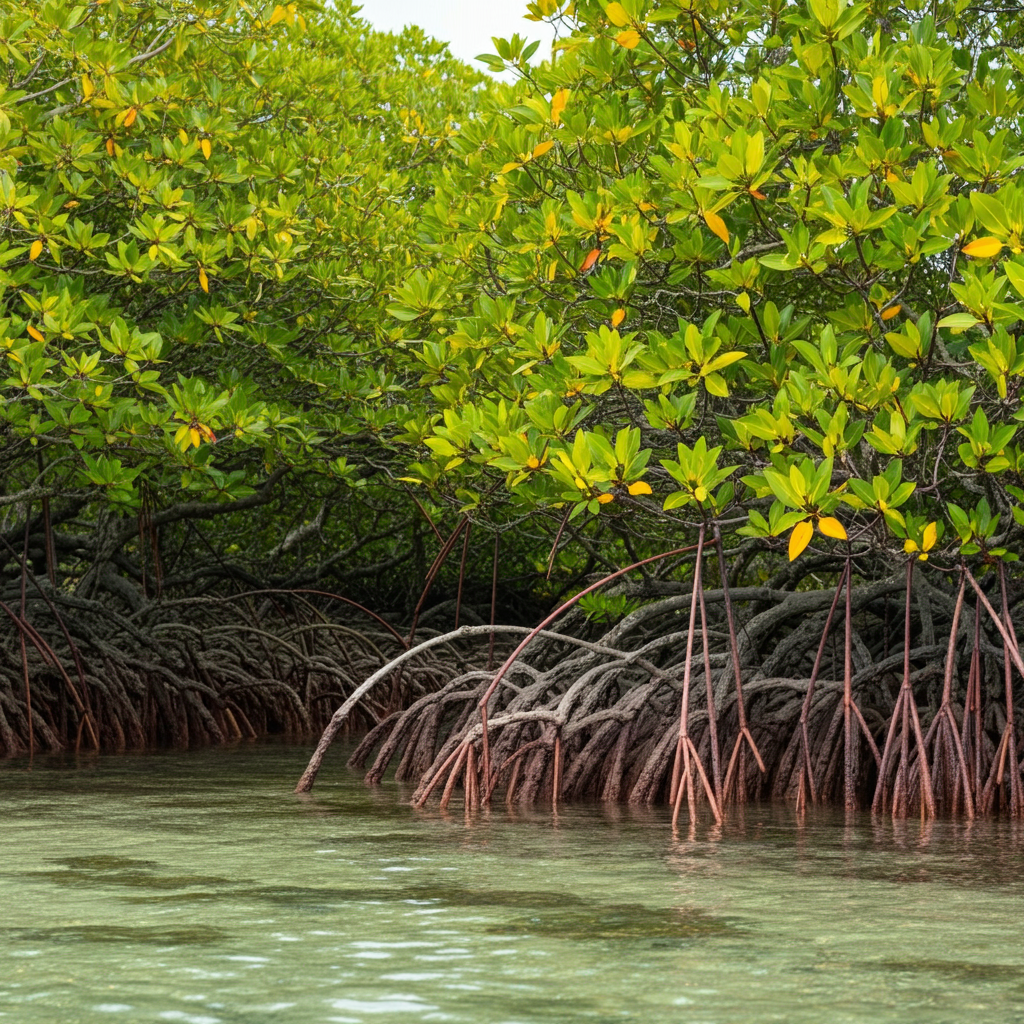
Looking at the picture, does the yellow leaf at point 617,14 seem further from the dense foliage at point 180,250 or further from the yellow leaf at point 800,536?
the dense foliage at point 180,250

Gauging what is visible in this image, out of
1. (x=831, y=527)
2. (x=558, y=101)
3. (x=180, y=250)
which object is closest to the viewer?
(x=831, y=527)

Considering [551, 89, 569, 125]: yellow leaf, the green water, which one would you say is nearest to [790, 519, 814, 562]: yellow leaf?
the green water

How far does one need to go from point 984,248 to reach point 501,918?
1912mm

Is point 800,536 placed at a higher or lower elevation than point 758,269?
lower

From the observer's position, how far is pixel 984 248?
389 cm

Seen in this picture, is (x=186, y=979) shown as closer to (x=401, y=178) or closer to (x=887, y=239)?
(x=887, y=239)

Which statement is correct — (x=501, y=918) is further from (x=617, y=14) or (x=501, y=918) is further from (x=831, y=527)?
(x=617, y=14)

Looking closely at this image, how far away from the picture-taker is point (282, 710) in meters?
9.55

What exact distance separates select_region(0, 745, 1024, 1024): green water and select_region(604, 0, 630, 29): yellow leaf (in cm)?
240

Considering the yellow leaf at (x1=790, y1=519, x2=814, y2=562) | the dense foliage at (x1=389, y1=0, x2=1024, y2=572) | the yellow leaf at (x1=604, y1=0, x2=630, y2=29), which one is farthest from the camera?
the yellow leaf at (x1=604, y1=0, x2=630, y2=29)

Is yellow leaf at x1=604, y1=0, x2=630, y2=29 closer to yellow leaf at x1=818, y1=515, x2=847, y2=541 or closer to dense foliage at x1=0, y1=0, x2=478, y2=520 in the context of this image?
yellow leaf at x1=818, y1=515, x2=847, y2=541

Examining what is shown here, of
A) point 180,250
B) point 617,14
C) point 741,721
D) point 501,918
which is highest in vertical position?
point 617,14

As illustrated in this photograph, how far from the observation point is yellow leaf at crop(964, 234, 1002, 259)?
3873 mm

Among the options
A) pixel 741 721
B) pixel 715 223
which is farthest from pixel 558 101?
pixel 741 721
